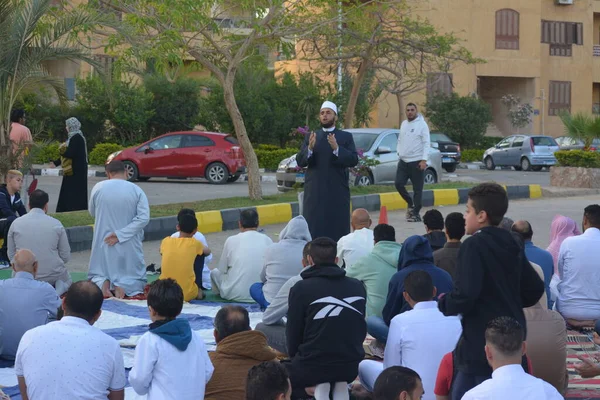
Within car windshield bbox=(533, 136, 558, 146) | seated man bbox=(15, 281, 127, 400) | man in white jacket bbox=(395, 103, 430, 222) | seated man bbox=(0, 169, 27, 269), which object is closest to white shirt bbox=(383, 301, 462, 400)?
seated man bbox=(15, 281, 127, 400)

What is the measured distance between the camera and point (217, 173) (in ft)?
84.8

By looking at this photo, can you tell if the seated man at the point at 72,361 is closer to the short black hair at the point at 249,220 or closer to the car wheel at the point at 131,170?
the short black hair at the point at 249,220

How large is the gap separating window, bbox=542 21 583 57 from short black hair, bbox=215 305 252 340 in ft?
150

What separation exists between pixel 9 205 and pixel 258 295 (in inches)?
165

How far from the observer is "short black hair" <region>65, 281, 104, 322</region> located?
5598 mm

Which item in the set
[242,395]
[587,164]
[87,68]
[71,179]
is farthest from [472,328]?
[87,68]

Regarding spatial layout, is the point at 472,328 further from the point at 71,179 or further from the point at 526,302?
the point at 71,179

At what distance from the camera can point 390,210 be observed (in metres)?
18.8

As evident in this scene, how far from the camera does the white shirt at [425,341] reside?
617 cm

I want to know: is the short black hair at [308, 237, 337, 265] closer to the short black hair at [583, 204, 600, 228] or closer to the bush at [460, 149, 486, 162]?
the short black hair at [583, 204, 600, 228]

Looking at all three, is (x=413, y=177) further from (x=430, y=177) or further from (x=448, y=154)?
(x=448, y=154)

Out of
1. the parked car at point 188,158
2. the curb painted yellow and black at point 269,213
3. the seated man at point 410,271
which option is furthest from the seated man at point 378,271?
the parked car at point 188,158

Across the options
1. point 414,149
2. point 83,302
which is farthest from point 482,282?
point 414,149

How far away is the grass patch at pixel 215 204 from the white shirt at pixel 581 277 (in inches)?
304
